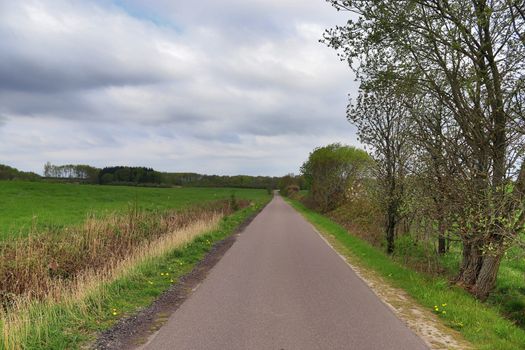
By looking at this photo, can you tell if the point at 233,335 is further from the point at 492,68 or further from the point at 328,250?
the point at 328,250

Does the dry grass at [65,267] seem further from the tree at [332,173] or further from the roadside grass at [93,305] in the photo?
the tree at [332,173]

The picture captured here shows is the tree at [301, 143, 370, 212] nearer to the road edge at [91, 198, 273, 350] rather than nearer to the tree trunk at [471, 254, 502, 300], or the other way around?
the tree trunk at [471, 254, 502, 300]

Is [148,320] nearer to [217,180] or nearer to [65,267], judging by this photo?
[65,267]

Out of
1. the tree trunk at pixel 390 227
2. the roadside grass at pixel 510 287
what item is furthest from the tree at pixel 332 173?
the roadside grass at pixel 510 287

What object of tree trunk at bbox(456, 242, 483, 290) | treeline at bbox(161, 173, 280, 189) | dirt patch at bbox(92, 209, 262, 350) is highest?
treeline at bbox(161, 173, 280, 189)

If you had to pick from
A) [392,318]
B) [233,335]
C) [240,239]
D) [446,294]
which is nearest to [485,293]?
[446,294]

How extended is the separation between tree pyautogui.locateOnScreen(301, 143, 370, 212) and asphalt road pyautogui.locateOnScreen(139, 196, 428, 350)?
32.5m

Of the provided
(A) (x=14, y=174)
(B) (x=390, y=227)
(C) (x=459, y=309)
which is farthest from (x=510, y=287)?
(A) (x=14, y=174)

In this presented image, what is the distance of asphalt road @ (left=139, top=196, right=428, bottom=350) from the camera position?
5.65 m

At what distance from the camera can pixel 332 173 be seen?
4712 centimetres

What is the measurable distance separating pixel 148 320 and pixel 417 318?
4.32m

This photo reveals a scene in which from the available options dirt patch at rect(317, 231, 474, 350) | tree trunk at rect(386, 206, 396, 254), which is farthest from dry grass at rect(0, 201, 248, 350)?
tree trunk at rect(386, 206, 396, 254)

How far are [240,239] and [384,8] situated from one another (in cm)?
1206

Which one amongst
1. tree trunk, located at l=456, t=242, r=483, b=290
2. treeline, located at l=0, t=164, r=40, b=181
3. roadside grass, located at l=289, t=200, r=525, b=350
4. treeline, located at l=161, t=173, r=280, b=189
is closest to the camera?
roadside grass, located at l=289, t=200, r=525, b=350
